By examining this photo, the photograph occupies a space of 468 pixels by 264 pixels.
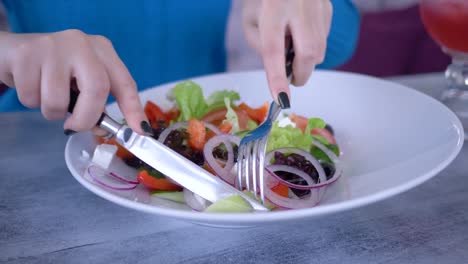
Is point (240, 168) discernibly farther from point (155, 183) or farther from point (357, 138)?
point (357, 138)

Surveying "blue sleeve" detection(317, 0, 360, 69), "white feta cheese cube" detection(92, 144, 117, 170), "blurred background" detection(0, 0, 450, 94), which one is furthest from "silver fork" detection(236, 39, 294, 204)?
"blurred background" detection(0, 0, 450, 94)

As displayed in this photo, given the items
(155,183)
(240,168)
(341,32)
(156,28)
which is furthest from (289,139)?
(156,28)

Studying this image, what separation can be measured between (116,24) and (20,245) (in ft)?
3.02

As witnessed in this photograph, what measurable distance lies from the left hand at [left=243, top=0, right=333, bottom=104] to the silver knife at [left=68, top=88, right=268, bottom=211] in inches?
6.6

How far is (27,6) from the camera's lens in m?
1.43

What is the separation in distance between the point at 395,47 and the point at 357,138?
2.07 meters

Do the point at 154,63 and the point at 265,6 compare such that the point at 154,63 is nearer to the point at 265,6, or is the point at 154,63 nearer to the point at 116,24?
the point at 116,24

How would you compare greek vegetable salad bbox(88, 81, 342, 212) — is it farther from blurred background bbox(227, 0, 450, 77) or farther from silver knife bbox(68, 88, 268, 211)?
blurred background bbox(227, 0, 450, 77)

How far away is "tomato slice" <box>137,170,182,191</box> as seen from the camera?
0.78 meters

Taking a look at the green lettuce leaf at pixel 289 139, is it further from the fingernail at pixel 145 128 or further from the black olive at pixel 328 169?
the fingernail at pixel 145 128

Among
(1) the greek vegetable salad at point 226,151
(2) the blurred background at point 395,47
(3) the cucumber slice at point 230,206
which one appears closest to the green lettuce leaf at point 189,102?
(1) the greek vegetable salad at point 226,151

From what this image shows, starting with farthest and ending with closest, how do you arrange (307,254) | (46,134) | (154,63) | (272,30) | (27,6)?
1. (154,63)
2. (27,6)
3. (46,134)
4. (272,30)
5. (307,254)

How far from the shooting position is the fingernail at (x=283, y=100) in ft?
2.45

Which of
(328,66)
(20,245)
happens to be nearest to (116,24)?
(328,66)
